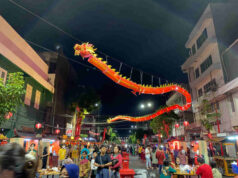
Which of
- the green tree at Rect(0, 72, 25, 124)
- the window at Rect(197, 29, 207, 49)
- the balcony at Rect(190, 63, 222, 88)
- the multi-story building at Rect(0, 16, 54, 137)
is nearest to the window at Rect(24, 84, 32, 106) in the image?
the multi-story building at Rect(0, 16, 54, 137)

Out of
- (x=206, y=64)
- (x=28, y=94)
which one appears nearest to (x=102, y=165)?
(x=28, y=94)

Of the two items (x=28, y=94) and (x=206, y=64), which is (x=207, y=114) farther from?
(x=28, y=94)

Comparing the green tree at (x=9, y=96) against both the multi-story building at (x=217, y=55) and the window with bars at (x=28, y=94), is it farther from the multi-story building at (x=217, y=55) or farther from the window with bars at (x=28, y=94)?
the multi-story building at (x=217, y=55)

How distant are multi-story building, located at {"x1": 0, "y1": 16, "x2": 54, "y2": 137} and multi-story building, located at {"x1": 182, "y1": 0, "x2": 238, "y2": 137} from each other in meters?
21.9

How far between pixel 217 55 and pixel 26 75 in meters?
23.6

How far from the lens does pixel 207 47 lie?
25266 millimetres

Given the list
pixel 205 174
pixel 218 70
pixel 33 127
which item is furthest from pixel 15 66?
pixel 218 70

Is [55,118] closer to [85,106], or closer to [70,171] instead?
[85,106]

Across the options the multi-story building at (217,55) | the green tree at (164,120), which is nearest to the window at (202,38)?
the multi-story building at (217,55)

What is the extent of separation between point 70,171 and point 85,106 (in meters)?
27.5

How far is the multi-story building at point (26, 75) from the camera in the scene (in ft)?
57.1

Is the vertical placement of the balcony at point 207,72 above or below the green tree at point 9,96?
above

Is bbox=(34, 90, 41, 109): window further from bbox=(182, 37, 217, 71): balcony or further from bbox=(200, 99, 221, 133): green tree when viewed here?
bbox=(182, 37, 217, 71): balcony

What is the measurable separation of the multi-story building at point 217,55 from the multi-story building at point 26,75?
71.8ft
